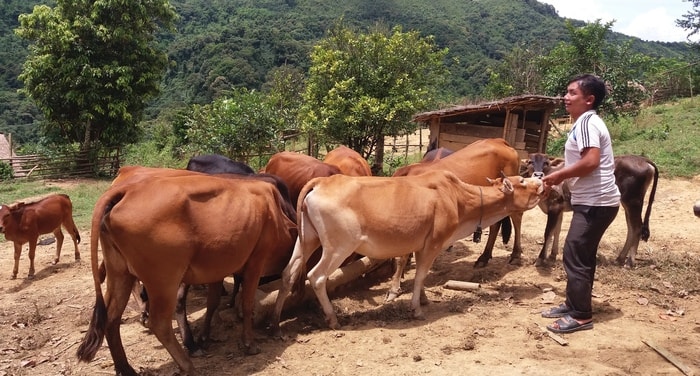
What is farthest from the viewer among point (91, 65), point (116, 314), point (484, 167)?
point (91, 65)

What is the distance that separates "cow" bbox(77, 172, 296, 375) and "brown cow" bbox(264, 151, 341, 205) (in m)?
2.98

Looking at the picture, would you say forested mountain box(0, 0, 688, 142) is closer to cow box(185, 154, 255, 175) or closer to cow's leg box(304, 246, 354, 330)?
cow box(185, 154, 255, 175)

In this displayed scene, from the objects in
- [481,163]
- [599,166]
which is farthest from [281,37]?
[599,166]

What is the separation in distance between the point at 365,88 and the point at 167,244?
13379mm

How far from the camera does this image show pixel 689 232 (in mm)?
9578

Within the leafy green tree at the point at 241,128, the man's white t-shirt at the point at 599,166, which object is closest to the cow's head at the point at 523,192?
the man's white t-shirt at the point at 599,166

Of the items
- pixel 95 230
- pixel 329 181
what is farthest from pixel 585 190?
pixel 95 230

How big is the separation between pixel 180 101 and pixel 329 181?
194 ft

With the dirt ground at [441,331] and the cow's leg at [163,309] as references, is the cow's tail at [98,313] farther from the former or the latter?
the dirt ground at [441,331]

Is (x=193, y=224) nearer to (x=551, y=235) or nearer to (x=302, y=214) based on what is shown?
(x=302, y=214)

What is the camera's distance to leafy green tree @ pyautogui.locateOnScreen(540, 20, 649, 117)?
76.1 ft

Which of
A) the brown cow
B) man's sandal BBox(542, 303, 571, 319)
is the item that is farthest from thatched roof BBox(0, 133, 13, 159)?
man's sandal BBox(542, 303, 571, 319)

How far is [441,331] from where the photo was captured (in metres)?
5.19

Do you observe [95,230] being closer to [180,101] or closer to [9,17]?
[180,101]
